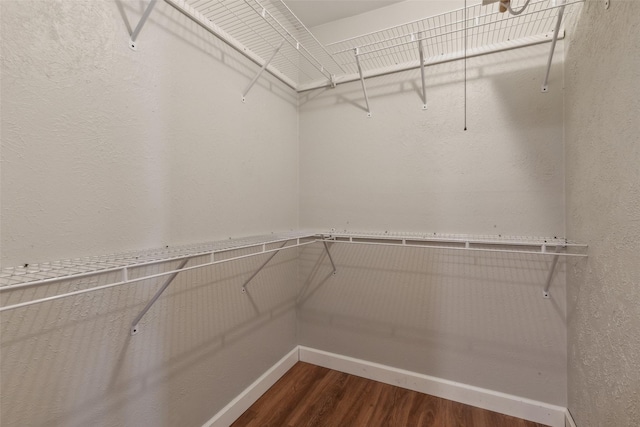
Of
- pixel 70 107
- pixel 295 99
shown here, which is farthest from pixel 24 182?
pixel 295 99

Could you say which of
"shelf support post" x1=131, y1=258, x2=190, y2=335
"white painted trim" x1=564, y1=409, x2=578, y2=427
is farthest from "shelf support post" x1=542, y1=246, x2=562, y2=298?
"shelf support post" x1=131, y1=258, x2=190, y2=335

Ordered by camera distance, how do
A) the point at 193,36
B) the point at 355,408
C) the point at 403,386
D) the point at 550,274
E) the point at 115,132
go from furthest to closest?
the point at 403,386 < the point at 355,408 < the point at 550,274 < the point at 193,36 < the point at 115,132

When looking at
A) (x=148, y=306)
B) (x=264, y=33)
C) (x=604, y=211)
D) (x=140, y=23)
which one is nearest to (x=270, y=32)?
(x=264, y=33)

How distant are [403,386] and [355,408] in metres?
0.35

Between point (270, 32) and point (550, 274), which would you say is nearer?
point (550, 274)

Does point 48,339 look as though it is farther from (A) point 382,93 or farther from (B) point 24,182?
(A) point 382,93

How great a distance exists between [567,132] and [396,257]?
1.04 m

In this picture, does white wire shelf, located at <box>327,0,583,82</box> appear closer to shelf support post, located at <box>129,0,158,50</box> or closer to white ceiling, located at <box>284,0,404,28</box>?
white ceiling, located at <box>284,0,404,28</box>

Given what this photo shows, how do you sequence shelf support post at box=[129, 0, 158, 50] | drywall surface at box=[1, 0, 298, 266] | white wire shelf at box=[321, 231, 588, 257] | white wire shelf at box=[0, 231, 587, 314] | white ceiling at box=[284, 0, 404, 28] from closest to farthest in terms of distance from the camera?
white wire shelf at box=[0, 231, 587, 314] < drywall surface at box=[1, 0, 298, 266] < shelf support post at box=[129, 0, 158, 50] < white wire shelf at box=[321, 231, 588, 257] < white ceiling at box=[284, 0, 404, 28]

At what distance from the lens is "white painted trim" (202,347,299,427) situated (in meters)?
1.30

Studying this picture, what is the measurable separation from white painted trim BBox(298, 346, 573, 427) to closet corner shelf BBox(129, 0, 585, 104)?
1.63 meters

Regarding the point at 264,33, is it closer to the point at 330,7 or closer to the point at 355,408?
the point at 330,7

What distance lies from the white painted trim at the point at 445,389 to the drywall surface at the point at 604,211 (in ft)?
0.59

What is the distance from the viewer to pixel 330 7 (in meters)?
1.75
